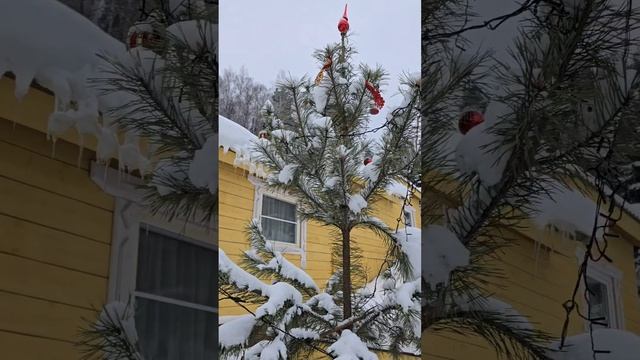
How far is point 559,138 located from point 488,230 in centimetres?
13

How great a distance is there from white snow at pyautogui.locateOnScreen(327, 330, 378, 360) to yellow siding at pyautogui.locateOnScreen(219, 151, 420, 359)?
456mm

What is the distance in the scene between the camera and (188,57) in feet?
2.63

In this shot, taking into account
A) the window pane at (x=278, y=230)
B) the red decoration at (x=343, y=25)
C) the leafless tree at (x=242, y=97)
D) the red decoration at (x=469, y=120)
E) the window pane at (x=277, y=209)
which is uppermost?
the red decoration at (x=343, y=25)

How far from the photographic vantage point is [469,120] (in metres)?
0.71

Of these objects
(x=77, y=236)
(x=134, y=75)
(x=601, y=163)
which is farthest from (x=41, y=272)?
(x=601, y=163)

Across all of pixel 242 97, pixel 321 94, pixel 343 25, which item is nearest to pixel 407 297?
pixel 321 94

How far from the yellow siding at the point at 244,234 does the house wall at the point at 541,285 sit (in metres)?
1.80

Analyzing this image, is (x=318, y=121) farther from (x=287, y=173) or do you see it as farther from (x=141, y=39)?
(x=141, y=39)

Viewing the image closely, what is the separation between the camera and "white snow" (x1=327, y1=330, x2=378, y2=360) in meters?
2.15

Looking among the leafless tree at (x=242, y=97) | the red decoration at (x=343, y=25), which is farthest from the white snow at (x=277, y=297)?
the red decoration at (x=343, y=25)

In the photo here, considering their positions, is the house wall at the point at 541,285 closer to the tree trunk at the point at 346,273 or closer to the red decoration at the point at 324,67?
the tree trunk at the point at 346,273

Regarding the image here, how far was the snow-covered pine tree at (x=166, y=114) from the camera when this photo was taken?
0.74 m

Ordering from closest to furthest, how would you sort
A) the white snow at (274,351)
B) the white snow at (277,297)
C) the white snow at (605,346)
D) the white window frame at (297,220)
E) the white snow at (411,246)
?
the white snow at (605,346), the white snow at (274,351), the white snow at (277,297), the white snow at (411,246), the white window frame at (297,220)

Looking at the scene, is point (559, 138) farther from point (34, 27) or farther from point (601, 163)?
point (34, 27)
